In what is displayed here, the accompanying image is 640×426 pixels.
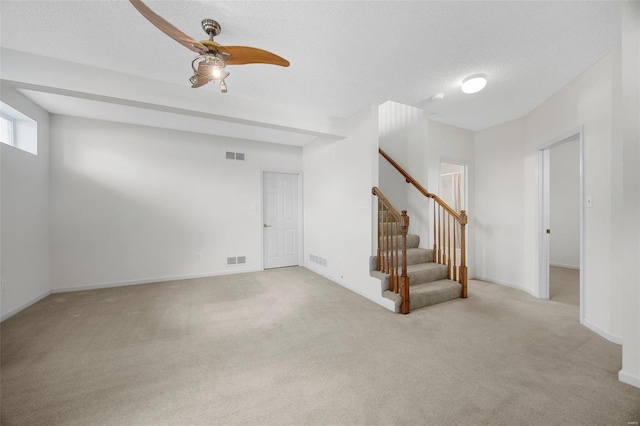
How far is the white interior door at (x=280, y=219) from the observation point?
16.8 feet

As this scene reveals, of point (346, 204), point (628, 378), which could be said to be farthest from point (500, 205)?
point (628, 378)

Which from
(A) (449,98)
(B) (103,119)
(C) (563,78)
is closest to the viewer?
(C) (563,78)

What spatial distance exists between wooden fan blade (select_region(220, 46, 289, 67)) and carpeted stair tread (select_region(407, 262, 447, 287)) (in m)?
2.92

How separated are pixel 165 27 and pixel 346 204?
9.74ft

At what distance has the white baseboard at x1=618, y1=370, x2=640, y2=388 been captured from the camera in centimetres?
166

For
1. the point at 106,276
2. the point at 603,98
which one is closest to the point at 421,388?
the point at 603,98

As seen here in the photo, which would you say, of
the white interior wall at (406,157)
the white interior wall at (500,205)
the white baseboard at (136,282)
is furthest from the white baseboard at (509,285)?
the white baseboard at (136,282)

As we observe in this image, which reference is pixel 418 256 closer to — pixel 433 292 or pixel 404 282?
pixel 433 292

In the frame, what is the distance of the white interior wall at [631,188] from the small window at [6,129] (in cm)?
608

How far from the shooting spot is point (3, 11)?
5.61ft

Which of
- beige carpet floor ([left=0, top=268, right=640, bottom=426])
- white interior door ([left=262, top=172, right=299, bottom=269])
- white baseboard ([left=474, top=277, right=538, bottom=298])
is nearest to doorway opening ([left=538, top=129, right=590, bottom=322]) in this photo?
white baseboard ([left=474, top=277, right=538, bottom=298])

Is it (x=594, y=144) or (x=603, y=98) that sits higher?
(x=603, y=98)

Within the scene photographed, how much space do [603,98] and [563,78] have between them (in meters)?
0.50

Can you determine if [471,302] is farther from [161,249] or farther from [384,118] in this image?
[161,249]
